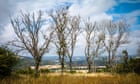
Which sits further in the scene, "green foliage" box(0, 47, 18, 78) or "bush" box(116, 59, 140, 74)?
"bush" box(116, 59, 140, 74)

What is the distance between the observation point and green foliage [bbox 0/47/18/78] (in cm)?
937

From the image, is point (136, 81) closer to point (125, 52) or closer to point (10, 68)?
point (10, 68)

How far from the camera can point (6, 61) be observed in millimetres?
9656

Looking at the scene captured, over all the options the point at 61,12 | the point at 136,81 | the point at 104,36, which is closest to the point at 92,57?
the point at 104,36

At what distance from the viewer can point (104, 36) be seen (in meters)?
39.5

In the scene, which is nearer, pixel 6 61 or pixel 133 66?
pixel 6 61

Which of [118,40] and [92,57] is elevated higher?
[118,40]

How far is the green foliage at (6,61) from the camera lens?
937 centimetres

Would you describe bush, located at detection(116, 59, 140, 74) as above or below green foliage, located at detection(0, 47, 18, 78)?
below

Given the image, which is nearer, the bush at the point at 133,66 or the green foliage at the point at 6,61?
the green foliage at the point at 6,61

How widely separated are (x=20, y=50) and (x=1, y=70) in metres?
17.2

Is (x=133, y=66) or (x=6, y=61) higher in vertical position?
(x=6, y=61)

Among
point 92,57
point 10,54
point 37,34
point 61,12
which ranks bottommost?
point 92,57

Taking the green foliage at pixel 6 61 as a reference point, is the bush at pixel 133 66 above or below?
below
